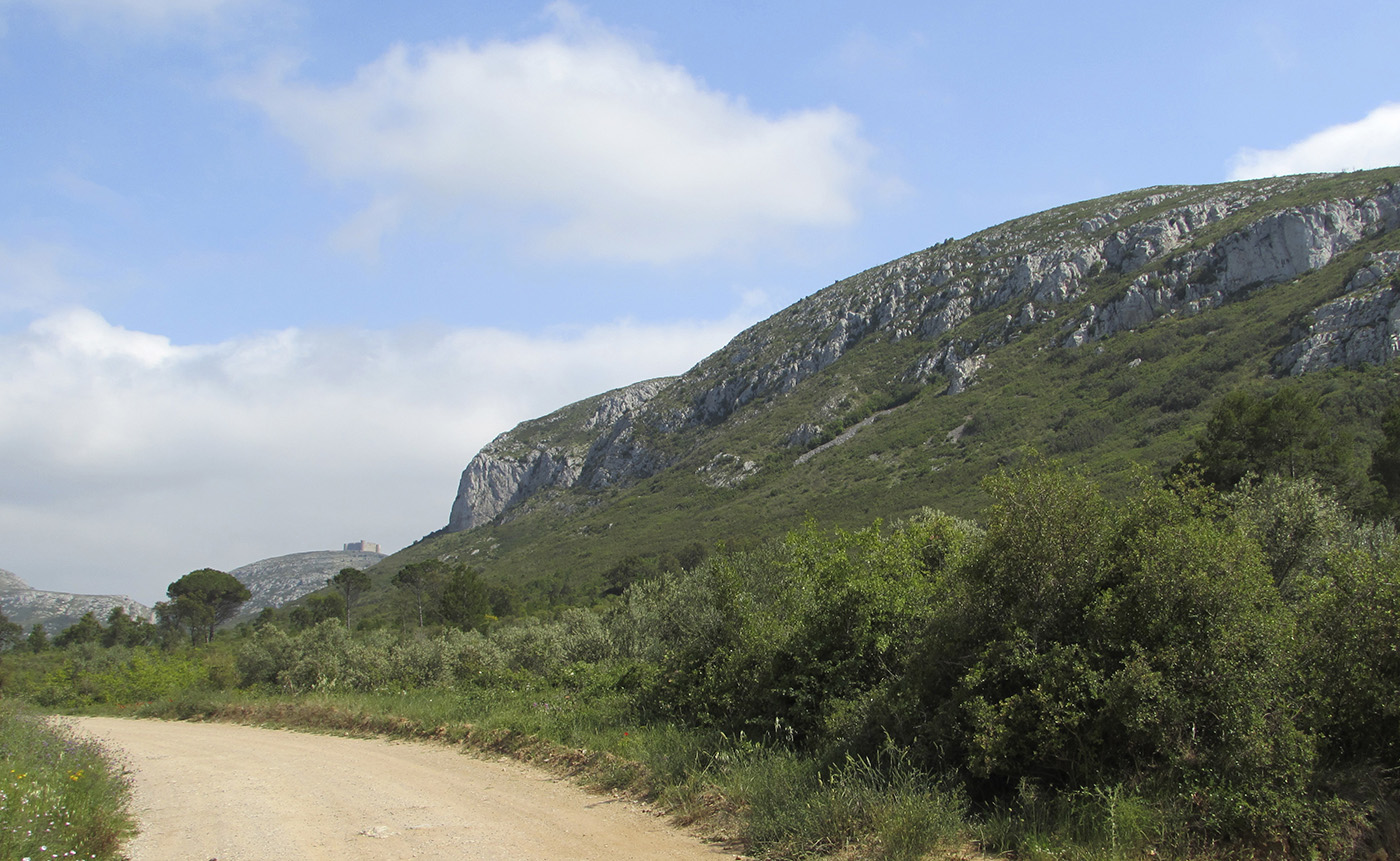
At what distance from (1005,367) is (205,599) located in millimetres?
113318

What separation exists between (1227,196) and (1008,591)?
15482cm

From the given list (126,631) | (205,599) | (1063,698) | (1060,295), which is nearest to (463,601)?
(205,599)

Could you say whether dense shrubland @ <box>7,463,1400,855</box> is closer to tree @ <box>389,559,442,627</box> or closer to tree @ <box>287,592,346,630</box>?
tree @ <box>287,592,346,630</box>

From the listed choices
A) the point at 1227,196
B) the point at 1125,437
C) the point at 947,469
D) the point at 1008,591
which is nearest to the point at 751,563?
the point at 1008,591

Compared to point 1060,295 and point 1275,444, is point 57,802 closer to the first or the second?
point 1275,444

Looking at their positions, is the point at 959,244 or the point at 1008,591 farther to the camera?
the point at 959,244

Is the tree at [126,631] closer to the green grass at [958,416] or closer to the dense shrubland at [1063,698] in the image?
the green grass at [958,416]

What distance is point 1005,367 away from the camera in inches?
4675

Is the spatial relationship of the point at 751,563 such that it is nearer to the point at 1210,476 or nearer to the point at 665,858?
the point at 665,858

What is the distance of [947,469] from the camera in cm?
9450

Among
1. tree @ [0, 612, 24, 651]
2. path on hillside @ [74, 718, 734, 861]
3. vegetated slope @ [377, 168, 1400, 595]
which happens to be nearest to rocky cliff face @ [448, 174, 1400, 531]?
vegetated slope @ [377, 168, 1400, 595]

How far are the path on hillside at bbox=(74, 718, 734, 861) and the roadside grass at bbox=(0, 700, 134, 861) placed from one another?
40cm

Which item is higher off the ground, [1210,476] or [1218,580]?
[1218,580]

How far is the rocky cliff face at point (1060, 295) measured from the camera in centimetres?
9888
